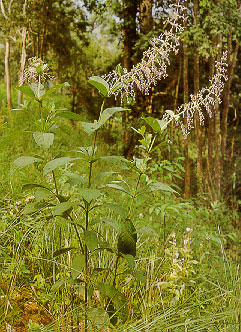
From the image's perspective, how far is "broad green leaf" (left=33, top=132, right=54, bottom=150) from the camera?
149cm

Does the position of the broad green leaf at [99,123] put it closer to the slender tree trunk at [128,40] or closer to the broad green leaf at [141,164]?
the broad green leaf at [141,164]

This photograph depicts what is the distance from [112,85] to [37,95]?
1.11 feet

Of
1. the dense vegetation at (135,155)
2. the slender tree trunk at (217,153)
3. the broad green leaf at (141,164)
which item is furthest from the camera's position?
the slender tree trunk at (217,153)

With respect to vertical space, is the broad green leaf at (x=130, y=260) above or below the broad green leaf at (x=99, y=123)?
below

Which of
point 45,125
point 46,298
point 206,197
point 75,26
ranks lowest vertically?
point 206,197

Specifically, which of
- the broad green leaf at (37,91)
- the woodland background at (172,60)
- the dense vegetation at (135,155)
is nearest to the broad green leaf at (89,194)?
the dense vegetation at (135,155)

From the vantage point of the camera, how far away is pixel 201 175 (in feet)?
19.9

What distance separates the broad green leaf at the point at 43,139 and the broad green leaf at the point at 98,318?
28.6 inches

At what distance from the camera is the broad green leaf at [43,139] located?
4.88 ft

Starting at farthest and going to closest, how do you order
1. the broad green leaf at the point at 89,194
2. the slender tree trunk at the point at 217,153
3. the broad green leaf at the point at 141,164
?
the slender tree trunk at the point at 217,153
the broad green leaf at the point at 141,164
the broad green leaf at the point at 89,194

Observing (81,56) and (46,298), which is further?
(81,56)

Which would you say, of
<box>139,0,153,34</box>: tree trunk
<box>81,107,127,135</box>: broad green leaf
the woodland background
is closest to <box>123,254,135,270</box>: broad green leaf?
<box>81,107,127,135</box>: broad green leaf

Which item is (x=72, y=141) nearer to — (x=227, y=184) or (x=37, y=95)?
(x=227, y=184)

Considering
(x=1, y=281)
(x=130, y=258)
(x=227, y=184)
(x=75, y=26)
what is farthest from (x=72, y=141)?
(x=130, y=258)
